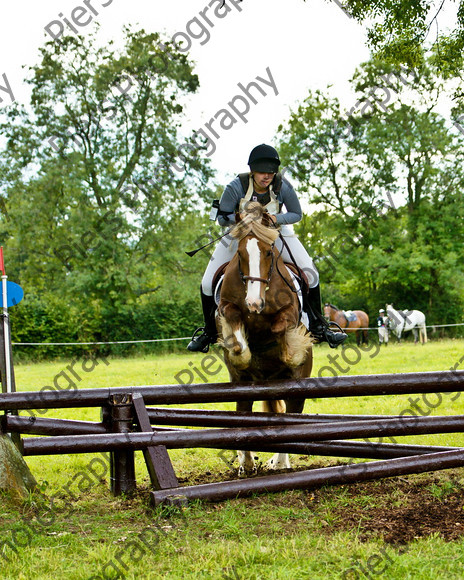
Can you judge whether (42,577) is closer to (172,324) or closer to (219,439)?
(219,439)

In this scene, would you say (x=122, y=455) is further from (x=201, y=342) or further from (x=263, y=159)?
(x=263, y=159)

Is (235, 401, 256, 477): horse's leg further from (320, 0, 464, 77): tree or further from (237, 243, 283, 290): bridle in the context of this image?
(320, 0, 464, 77): tree

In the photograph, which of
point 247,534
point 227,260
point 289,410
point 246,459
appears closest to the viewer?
point 247,534

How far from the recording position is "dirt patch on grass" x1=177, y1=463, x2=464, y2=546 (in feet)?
9.93

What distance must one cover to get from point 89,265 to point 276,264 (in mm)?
19507

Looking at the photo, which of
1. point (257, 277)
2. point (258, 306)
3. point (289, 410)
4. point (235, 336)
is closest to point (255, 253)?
point (257, 277)

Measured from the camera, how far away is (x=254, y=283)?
4.10m

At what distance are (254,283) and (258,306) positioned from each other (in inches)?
6.8

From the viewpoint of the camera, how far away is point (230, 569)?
8.47ft

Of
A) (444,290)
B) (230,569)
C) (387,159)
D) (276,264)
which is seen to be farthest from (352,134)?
(230,569)

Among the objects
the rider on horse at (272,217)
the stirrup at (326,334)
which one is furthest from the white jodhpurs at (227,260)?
the stirrup at (326,334)

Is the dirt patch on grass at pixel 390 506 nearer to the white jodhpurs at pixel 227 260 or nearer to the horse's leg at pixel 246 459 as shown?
Result: the horse's leg at pixel 246 459

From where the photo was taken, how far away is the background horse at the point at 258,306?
4168 mm

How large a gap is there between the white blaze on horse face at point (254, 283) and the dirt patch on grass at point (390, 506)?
121 cm
